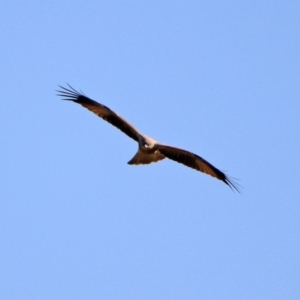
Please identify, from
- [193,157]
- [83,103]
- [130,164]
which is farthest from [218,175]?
[83,103]

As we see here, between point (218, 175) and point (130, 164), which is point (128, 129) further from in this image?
point (218, 175)

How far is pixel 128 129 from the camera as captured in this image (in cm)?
1794

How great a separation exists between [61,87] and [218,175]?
3726 mm

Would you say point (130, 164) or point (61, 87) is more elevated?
point (61, 87)

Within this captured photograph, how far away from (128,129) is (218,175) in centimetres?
210

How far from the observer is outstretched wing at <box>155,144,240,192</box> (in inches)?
676

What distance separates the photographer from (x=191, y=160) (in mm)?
17438

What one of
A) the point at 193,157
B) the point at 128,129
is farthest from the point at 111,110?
the point at 193,157

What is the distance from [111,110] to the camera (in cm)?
1788

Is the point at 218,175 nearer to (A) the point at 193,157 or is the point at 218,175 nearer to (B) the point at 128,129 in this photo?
(A) the point at 193,157

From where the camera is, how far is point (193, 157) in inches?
682

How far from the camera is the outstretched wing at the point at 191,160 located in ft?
56.3

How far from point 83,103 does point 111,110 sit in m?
0.72

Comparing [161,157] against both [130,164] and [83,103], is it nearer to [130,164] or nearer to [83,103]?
[130,164]
